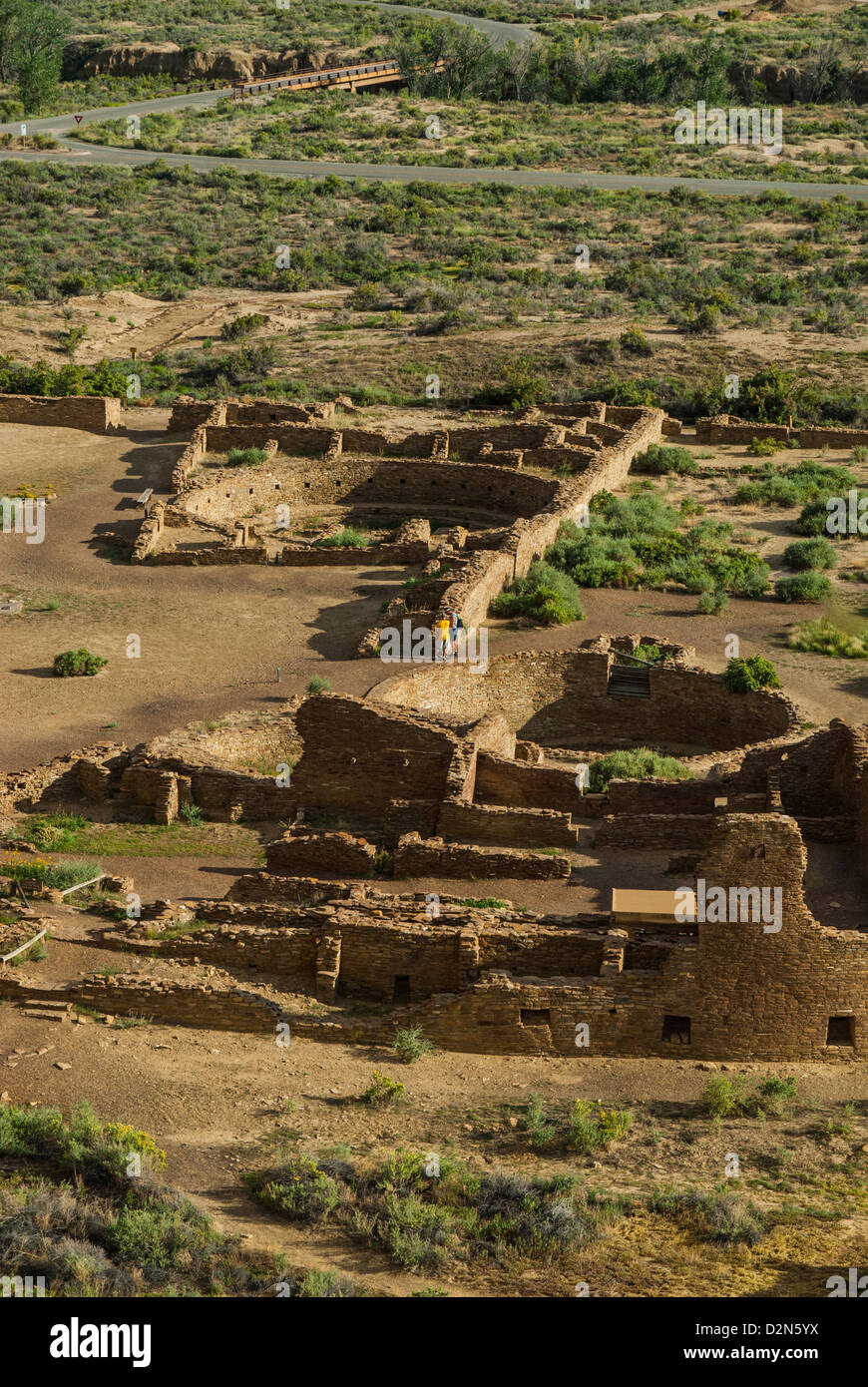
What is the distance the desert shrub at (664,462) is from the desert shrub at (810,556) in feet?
22.0

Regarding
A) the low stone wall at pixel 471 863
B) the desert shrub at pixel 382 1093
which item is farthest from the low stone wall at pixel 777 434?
the desert shrub at pixel 382 1093

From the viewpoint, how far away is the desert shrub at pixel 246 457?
4541 centimetres

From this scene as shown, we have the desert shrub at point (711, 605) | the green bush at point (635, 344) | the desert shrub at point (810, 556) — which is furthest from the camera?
the green bush at point (635, 344)

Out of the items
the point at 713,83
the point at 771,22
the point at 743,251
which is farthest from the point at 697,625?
the point at 771,22

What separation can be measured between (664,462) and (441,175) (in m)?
39.4

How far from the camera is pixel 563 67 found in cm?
10075

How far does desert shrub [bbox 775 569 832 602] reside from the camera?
37.5m

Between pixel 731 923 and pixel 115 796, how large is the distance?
11003 mm

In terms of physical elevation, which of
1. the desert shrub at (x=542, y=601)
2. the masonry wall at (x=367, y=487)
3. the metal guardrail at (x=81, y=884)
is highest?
the masonry wall at (x=367, y=487)

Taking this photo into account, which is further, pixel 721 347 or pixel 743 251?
pixel 743 251

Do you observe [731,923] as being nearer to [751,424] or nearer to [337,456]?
[337,456]

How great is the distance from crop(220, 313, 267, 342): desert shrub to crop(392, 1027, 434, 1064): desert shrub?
4032 centimetres

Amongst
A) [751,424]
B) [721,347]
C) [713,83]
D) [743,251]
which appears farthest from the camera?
[713,83]

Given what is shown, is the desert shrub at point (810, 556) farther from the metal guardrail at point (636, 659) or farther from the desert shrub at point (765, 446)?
the desert shrub at point (765, 446)
